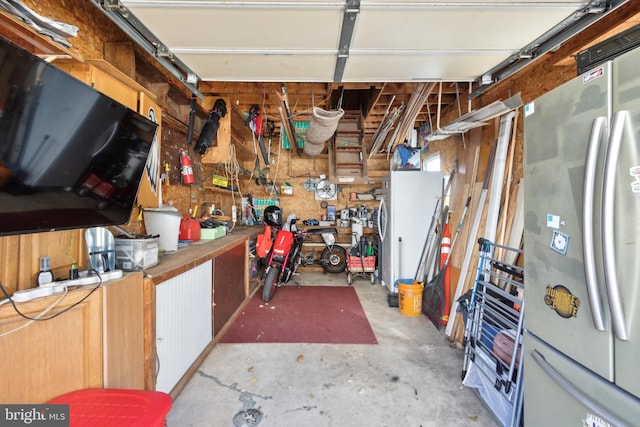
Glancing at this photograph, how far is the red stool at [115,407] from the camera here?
2.82 ft

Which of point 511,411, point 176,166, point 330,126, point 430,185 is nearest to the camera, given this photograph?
point 511,411

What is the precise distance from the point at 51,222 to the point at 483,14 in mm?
2315

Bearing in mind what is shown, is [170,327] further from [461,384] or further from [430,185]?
[430,185]

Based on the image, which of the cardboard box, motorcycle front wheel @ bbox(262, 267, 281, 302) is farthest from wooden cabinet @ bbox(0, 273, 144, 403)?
motorcycle front wheel @ bbox(262, 267, 281, 302)

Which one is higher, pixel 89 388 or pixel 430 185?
pixel 430 185

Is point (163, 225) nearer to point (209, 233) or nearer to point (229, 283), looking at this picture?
point (209, 233)

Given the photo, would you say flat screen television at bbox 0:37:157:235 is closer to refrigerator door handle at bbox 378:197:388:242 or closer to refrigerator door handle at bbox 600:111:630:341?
refrigerator door handle at bbox 600:111:630:341

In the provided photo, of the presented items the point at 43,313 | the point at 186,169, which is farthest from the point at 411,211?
the point at 43,313

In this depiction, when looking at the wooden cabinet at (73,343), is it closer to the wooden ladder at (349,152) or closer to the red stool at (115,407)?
the red stool at (115,407)

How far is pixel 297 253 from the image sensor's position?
14.9ft

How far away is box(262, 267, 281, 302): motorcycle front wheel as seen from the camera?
12.0 feet

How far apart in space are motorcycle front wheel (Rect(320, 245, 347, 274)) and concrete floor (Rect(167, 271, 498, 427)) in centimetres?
239

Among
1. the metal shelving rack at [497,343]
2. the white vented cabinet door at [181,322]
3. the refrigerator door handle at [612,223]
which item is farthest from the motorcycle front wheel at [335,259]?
the refrigerator door handle at [612,223]

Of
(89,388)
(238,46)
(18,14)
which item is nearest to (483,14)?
(238,46)
